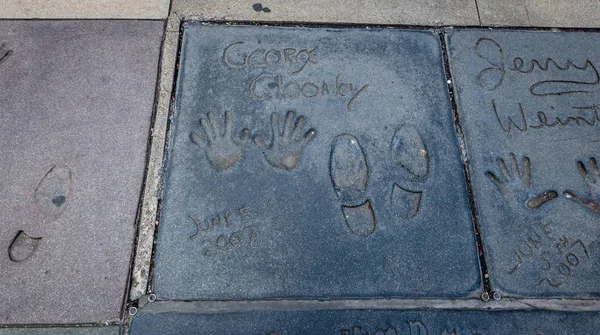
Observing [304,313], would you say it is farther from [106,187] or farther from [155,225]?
[106,187]

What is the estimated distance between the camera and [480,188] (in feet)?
5.41

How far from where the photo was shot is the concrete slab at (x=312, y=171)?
1.52 metres

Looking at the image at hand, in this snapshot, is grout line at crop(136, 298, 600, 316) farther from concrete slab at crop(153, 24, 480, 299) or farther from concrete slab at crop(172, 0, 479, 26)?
concrete slab at crop(172, 0, 479, 26)

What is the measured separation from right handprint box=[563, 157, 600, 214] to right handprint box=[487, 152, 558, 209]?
90mm

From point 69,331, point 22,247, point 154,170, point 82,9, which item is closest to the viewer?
point 69,331

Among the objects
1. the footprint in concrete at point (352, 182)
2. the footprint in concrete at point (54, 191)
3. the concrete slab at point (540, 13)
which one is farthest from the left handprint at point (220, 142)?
the concrete slab at point (540, 13)

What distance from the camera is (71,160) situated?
1.65m

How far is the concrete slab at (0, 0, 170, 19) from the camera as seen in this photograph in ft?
6.29

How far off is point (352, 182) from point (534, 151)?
0.78 metres

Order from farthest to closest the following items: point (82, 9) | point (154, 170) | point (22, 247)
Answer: point (82, 9) < point (154, 170) < point (22, 247)

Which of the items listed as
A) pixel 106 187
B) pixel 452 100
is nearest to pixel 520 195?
pixel 452 100

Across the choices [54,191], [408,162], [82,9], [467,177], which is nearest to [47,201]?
[54,191]

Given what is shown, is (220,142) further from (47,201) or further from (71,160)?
(47,201)

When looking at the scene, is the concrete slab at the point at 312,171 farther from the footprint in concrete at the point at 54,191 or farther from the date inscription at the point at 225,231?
the footprint in concrete at the point at 54,191
